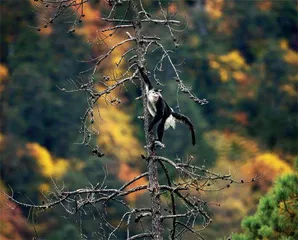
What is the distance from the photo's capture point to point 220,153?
44281 millimetres

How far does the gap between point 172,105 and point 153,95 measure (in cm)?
3582

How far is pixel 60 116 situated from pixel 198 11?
46.6ft

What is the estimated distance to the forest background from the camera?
1531 inches

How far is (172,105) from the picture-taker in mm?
44219

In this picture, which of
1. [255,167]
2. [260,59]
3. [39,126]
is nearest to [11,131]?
[39,126]

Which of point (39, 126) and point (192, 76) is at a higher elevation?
point (192, 76)

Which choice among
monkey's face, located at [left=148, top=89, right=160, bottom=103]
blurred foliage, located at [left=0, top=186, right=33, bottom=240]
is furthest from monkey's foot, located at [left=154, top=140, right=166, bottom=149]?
blurred foliage, located at [left=0, top=186, right=33, bottom=240]

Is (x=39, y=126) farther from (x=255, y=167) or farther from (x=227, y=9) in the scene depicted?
(x=227, y=9)

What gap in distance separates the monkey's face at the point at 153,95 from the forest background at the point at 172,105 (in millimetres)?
25090

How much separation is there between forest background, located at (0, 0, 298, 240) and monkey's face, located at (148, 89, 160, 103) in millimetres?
25090

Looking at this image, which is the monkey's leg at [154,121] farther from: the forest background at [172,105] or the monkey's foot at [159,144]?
the forest background at [172,105]

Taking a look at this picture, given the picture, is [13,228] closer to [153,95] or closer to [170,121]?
[170,121]

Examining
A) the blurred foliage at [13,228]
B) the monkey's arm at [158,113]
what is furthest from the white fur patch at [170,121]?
the blurred foliage at [13,228]

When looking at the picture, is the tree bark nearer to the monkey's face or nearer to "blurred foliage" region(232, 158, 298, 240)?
the monkey's face
